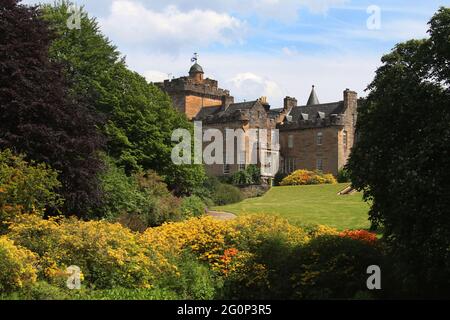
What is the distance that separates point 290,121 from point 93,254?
178ft

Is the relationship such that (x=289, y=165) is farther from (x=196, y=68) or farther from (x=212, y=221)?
(x=212, y=221)

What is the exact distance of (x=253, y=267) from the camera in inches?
714

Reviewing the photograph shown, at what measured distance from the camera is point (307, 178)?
59719 mm

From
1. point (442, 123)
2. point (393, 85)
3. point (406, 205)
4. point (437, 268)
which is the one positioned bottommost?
point (437, 268)

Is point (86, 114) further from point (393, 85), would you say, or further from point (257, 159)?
point (257, 159)

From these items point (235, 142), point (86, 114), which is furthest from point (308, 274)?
point (235, 142)

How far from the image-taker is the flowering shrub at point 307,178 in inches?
2319

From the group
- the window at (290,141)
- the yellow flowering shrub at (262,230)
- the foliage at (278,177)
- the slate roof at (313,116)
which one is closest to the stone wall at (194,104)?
the slate roof at (313,116)

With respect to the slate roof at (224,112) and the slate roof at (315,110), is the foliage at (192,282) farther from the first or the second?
the slate roof at (315,110)

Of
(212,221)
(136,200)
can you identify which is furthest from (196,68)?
(212,221)

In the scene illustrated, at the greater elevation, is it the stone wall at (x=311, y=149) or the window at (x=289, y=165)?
the stone wall at (x=311, y=149)

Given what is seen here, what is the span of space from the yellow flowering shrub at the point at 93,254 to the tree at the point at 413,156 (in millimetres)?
6186

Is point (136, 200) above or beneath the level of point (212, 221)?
beneath
